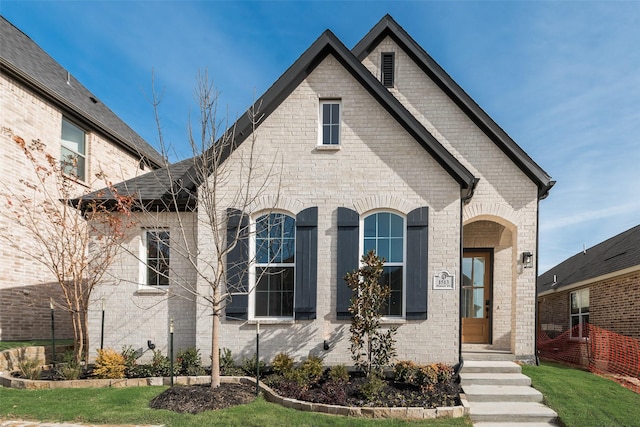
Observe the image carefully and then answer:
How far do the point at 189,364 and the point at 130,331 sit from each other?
70.5 inches

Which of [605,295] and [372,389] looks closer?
[372,389]

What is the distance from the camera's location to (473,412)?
6.82 meters

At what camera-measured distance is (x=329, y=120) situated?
361 inches

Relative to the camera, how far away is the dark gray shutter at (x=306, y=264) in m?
8.65

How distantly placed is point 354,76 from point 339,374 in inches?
239

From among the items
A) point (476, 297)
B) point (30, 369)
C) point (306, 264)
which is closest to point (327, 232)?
point (306, 264)

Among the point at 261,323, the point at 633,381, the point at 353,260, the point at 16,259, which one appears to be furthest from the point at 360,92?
the point at 16,259

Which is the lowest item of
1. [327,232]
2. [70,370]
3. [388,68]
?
[70,370]

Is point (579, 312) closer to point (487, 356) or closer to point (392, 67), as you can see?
point (487, 356)

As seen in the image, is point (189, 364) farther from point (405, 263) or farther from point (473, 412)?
point (473, 412)

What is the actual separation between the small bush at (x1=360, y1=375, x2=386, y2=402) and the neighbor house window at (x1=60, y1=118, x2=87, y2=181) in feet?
36.6

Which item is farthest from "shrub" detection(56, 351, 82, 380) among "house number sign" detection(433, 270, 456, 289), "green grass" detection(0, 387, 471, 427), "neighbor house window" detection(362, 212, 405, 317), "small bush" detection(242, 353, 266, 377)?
"house number sign" detection(433, 270, 456, 289)

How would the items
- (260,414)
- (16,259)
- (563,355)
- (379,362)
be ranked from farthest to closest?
(563,355) → (16,259) → (379,362) → (260,414)

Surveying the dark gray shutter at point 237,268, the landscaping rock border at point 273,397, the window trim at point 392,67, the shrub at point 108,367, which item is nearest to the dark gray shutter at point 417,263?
the landscaping rock border at point 273,397
